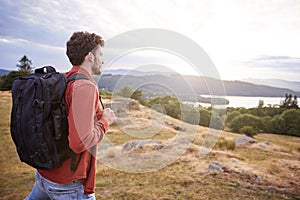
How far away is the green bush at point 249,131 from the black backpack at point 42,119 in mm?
11031

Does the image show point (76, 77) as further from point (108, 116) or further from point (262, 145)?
point (262, 145)

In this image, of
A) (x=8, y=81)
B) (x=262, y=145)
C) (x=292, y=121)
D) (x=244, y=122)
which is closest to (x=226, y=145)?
(x=262, y=145)

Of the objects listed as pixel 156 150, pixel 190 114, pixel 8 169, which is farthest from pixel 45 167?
pixel 156 150

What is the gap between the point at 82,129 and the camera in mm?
1481

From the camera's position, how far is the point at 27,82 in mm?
1559

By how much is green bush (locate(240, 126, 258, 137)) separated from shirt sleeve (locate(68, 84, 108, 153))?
11013 millimetres

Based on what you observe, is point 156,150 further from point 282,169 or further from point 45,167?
point 45,167

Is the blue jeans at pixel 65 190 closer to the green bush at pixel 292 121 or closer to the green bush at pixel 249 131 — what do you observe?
the green bush at pixel 249 131

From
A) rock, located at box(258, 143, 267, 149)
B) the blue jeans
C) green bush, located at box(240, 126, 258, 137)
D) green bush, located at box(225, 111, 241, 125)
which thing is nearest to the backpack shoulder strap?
the blue jeans

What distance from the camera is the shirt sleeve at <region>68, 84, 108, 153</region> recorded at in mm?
1460

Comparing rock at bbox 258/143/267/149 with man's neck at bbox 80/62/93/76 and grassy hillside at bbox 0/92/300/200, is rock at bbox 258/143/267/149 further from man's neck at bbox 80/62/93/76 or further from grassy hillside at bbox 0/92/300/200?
man's neck at bbox 80/62/93/76

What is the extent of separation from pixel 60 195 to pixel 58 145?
368 millimetres

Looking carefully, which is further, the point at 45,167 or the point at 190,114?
the point at 190,114

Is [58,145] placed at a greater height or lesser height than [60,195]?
greater
